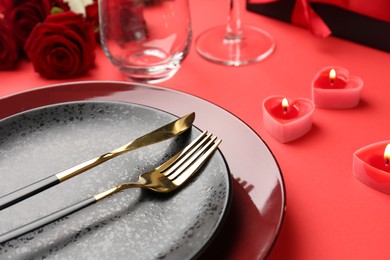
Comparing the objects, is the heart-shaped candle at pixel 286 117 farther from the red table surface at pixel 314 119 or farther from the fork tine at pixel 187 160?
the fork tine at pixel 187 160

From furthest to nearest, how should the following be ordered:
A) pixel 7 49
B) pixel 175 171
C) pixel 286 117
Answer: pixel 7 49
pixel 286 117
pixel 175 171

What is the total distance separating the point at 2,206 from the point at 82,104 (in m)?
0.17

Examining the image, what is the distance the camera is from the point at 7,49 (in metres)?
0.79

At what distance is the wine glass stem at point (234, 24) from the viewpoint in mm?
832

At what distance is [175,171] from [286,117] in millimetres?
185

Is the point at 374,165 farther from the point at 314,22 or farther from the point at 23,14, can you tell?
the point at 23,14

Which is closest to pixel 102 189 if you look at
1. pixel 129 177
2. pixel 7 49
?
pixel 129 177

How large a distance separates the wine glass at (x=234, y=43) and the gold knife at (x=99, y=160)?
241 mm

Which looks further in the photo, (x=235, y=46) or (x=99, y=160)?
(x=235, y=46)

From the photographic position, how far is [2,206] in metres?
0.48

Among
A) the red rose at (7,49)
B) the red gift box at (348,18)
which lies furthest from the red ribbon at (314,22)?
the red rose at (7,49)

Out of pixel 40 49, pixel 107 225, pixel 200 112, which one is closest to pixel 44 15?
pixel 40 49

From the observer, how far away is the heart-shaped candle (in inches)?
24.8

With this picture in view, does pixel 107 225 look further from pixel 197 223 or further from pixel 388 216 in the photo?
pixel 388 216
